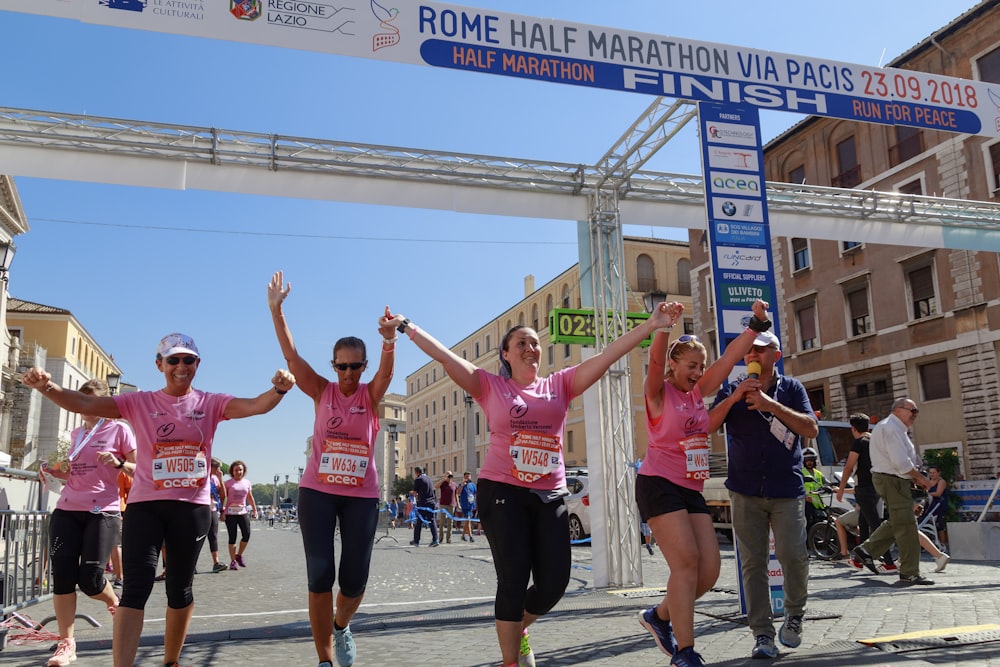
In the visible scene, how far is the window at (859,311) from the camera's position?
3155 centimetres

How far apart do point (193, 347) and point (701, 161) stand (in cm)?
508

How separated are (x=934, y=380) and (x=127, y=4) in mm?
27892

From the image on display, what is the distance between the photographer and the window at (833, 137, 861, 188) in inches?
1288

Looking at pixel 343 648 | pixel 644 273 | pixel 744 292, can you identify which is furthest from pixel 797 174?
pixel 343 648

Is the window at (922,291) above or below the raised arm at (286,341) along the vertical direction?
above

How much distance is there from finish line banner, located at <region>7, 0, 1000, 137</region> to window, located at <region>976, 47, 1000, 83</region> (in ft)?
67.7

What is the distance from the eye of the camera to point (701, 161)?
7.86 metres

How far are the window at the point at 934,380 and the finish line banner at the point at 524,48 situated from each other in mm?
20827

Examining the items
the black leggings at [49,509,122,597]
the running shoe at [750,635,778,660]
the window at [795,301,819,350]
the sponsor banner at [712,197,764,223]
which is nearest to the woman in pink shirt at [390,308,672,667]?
the running shoe at [750,635,778,660]

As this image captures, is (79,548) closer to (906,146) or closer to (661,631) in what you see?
(661,631)

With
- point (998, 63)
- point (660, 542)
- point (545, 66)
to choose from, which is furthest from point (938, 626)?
point (998, 63)

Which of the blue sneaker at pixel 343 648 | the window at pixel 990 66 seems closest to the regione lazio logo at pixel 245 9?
the blue sneaker at pixel 343 648

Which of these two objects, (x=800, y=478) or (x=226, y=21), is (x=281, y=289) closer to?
(x=800, y=478)

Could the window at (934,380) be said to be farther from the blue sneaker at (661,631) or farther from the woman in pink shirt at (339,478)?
the woman in pink shirt at (339,478)
